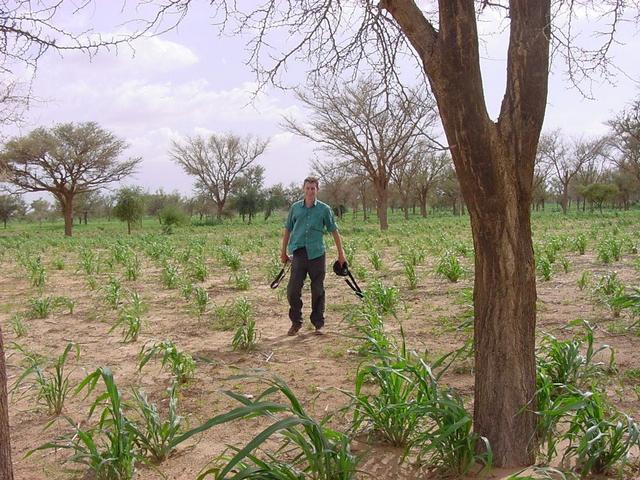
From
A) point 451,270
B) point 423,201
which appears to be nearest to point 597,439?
point 451,270

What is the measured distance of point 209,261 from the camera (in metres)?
13.3

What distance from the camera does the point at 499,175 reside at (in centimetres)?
256

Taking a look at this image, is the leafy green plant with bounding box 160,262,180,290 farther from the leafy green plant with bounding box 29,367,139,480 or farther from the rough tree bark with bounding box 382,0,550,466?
the rough tree bark with bounding box 382,0,550,466

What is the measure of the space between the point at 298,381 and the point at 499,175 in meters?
2.46

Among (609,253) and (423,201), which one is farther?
(423,201)

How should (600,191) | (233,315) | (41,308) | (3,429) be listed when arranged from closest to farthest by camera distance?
(3,429) < (233,315) < (41,308) < (600,191)

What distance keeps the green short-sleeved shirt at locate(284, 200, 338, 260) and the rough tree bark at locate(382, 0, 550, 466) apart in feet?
10.8

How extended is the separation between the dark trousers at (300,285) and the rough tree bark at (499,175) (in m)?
3.26

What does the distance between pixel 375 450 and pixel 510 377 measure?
2.96 ft

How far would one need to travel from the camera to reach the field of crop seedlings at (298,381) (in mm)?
2658

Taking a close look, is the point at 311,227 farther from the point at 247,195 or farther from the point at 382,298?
the point at 247,195

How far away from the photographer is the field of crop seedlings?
266 centimetres

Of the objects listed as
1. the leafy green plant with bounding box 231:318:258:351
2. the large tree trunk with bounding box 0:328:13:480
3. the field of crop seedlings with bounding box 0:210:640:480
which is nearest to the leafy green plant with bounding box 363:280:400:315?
the field of crop seedlings with bounding box 0:210:640:480

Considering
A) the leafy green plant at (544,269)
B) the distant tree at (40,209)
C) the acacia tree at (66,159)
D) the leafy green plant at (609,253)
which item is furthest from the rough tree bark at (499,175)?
the distant tree at (40,209)
